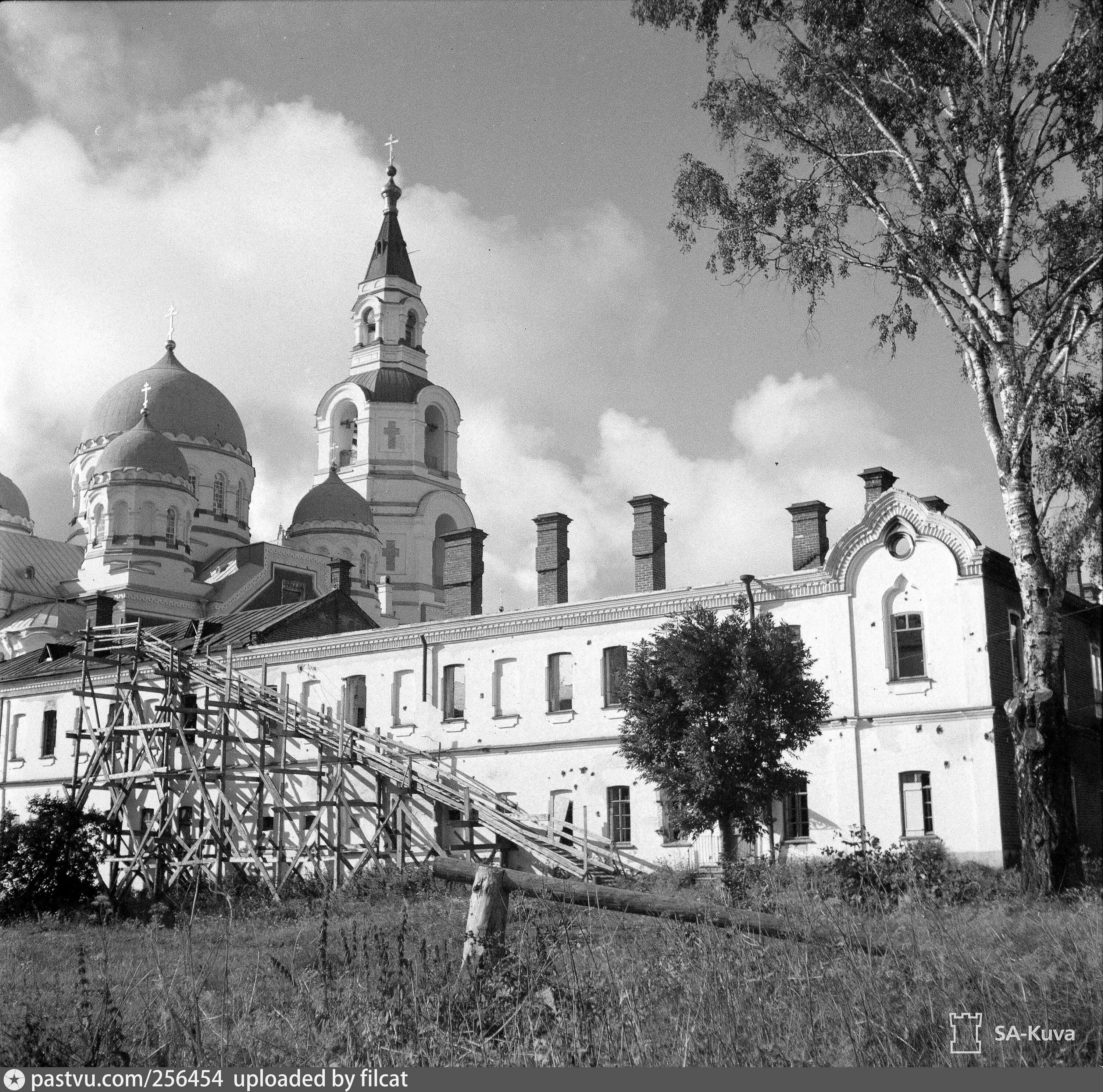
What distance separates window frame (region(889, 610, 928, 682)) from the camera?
28.9 meters

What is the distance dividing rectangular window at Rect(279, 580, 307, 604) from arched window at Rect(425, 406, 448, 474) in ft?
79.0

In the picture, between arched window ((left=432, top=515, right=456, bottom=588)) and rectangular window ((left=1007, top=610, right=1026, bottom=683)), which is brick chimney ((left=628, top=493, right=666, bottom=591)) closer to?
rectangular window ((left=1007, top=610, right=1026, bottom=683))

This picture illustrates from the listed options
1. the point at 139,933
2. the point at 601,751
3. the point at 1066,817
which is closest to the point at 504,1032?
the point at 1066,817

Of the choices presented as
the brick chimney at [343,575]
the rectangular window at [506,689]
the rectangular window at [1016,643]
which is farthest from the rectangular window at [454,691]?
the rectangular window at [1016,643]

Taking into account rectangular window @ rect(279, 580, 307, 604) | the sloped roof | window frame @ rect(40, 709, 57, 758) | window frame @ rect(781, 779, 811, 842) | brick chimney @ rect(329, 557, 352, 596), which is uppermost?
the sloped roof

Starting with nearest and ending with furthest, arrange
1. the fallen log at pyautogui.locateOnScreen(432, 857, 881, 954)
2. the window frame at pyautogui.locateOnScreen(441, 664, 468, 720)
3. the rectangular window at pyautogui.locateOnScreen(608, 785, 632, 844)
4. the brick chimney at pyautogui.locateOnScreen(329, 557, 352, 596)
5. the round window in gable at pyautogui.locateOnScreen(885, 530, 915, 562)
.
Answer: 1. the fallen log at pyautogui.locateOnScreen(432, 857, 881, 954)
2. the round window in gable at pyautogui.locateOnScreen(885, 530, 915, 562)
3. the rectangular window at pyautogui.locateOnScreen(608, 785, 632, 844)
4. the window frame at pyautogui.locateOnScreen(441, 664, 468, 720)
5. the brick chimney at pyautogui.locateOnScreen(329, 557, 352, 596)

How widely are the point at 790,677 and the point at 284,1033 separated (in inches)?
731

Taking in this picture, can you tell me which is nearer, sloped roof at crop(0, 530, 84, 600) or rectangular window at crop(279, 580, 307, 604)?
rectangular window at crop(279, 580, 307, 604)

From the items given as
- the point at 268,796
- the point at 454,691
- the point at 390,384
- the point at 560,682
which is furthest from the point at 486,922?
the point at 390,384

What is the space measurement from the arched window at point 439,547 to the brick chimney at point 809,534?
48.8 metres

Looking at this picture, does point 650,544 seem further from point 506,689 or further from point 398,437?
point 398,437

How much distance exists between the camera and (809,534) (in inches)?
1284

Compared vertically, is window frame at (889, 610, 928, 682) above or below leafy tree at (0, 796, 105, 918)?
above

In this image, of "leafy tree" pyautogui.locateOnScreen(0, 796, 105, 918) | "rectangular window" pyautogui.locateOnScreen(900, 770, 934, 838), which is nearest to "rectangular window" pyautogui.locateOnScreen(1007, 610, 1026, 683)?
"rectangular window" pyautogui.locateOnScreen(900, 770, 934, 838)
